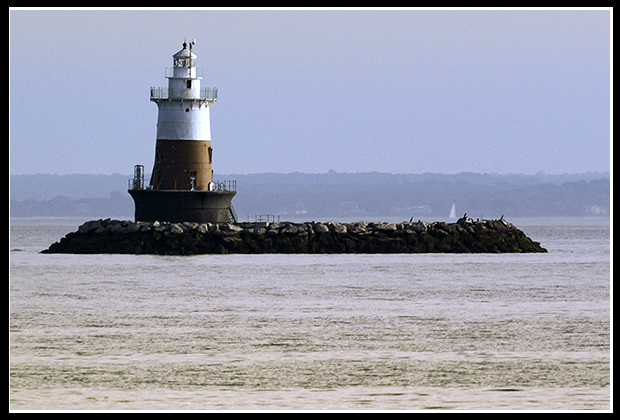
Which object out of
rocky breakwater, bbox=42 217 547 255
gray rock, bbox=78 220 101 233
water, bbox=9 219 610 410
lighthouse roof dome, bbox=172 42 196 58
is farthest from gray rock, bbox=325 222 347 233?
gray rock, bbox=78 220 101 233

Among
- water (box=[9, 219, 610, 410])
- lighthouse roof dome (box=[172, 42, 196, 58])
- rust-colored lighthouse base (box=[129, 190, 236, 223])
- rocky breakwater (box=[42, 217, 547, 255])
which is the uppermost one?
lighthouse roof dome (box=[172, 42, 196, 58])

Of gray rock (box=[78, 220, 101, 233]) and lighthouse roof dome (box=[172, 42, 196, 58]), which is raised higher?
lighthouse roof dome (box=[172, 42, 196, 58])

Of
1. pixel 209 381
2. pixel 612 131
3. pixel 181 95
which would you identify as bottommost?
pixel 209 381

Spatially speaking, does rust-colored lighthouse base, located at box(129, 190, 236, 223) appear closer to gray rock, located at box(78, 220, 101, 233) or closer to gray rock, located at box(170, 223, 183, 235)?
gray rock, located at box(170, 223, 183, 235)

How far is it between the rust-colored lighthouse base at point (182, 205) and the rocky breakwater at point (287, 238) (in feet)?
1.88

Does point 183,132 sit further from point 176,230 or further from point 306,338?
point 306,338

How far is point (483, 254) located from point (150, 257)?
41.1ft

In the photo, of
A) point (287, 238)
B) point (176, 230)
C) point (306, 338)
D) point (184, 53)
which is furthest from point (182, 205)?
point (306, 338)

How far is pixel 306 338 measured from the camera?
63.7 ft

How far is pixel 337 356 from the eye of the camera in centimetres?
1750

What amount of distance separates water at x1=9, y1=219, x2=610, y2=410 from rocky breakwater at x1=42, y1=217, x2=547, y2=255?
303 centimetres

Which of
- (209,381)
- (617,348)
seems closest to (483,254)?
(617,348)

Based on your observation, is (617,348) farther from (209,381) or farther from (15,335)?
(15,335)

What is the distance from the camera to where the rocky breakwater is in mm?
37875
